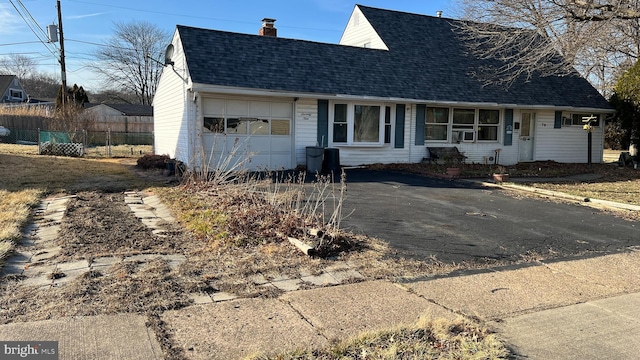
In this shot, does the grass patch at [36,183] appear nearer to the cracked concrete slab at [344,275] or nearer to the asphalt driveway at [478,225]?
the cracked concrete slab at [344,275]

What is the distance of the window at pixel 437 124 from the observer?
58.1 ft

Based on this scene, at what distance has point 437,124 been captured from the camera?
704 inches

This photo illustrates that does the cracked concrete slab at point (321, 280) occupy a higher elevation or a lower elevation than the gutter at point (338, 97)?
lower

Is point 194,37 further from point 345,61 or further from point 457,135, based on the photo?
point 457,135

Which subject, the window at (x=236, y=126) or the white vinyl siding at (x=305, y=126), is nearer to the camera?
the window at (x=236, y=126)

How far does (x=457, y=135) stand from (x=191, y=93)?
10694mm

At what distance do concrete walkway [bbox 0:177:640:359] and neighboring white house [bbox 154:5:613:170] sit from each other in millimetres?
8465

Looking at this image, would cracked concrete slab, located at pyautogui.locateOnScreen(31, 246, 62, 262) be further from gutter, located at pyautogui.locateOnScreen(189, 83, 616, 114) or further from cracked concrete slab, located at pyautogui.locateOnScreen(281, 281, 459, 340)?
gutter, located at pyautogui.locateOnScreen(189, 83, 616, 114)

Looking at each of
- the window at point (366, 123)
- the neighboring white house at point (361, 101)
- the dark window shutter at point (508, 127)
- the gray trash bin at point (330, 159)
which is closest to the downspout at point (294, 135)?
the neighboring white house at point (361, 101)

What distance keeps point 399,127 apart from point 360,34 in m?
6.13

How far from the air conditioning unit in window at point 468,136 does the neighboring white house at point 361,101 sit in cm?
4

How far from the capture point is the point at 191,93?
1385 cm

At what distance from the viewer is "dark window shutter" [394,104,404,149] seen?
16.8 metres

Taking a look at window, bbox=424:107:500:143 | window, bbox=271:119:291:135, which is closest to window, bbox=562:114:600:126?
window, bbox=424:107:500:143
